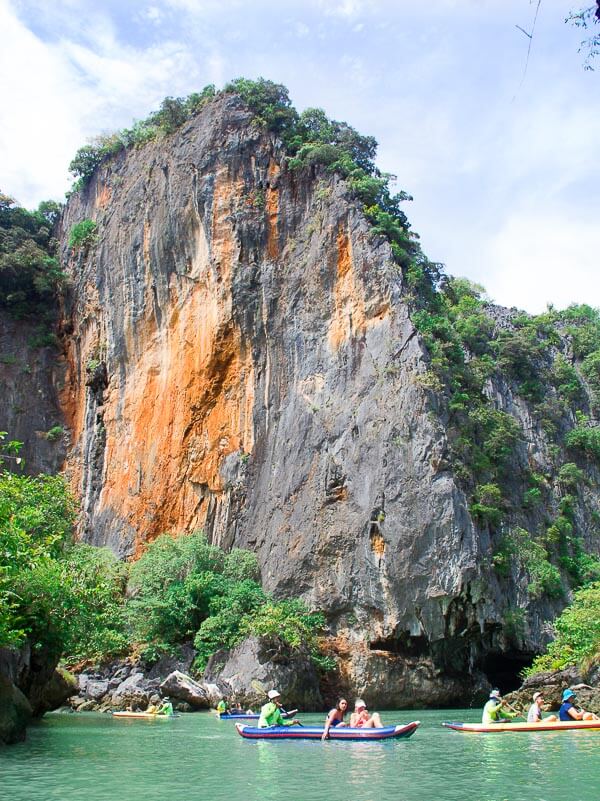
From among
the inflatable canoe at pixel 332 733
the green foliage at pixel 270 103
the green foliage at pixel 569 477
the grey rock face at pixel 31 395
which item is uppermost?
the green foliage at pixel 270 103

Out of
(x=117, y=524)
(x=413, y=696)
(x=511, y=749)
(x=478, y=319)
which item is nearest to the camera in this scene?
(x=511, y=749)

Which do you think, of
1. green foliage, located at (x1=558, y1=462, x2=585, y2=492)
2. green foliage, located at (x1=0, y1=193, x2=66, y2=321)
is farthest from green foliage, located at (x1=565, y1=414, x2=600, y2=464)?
green foliage, located at (x1=0, y1=193, x2=66, y2=321)

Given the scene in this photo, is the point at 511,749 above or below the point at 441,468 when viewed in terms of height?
below

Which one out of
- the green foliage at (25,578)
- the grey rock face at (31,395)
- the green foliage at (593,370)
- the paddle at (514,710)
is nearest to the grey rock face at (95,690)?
the green foliage at (25,578)

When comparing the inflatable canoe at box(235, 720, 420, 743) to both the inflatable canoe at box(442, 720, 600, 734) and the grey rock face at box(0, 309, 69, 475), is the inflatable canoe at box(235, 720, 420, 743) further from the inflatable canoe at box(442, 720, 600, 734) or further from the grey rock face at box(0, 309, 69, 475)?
the grey rock face at box(0, 309, 69, 475)

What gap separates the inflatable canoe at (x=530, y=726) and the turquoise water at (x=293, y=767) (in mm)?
202

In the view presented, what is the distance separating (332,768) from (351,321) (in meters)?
22.9

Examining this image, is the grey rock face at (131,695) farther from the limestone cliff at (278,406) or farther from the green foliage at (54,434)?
the green foliage at (54,434)

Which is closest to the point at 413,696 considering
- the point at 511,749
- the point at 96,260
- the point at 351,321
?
the point at 511,749

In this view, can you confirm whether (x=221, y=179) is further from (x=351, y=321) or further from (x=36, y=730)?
(x=36, y=730)

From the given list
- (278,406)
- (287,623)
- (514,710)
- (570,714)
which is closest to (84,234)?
(278,406)

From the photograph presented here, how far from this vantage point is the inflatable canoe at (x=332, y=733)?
677 inches

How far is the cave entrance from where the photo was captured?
3097 cm

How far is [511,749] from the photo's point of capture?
643 inches
